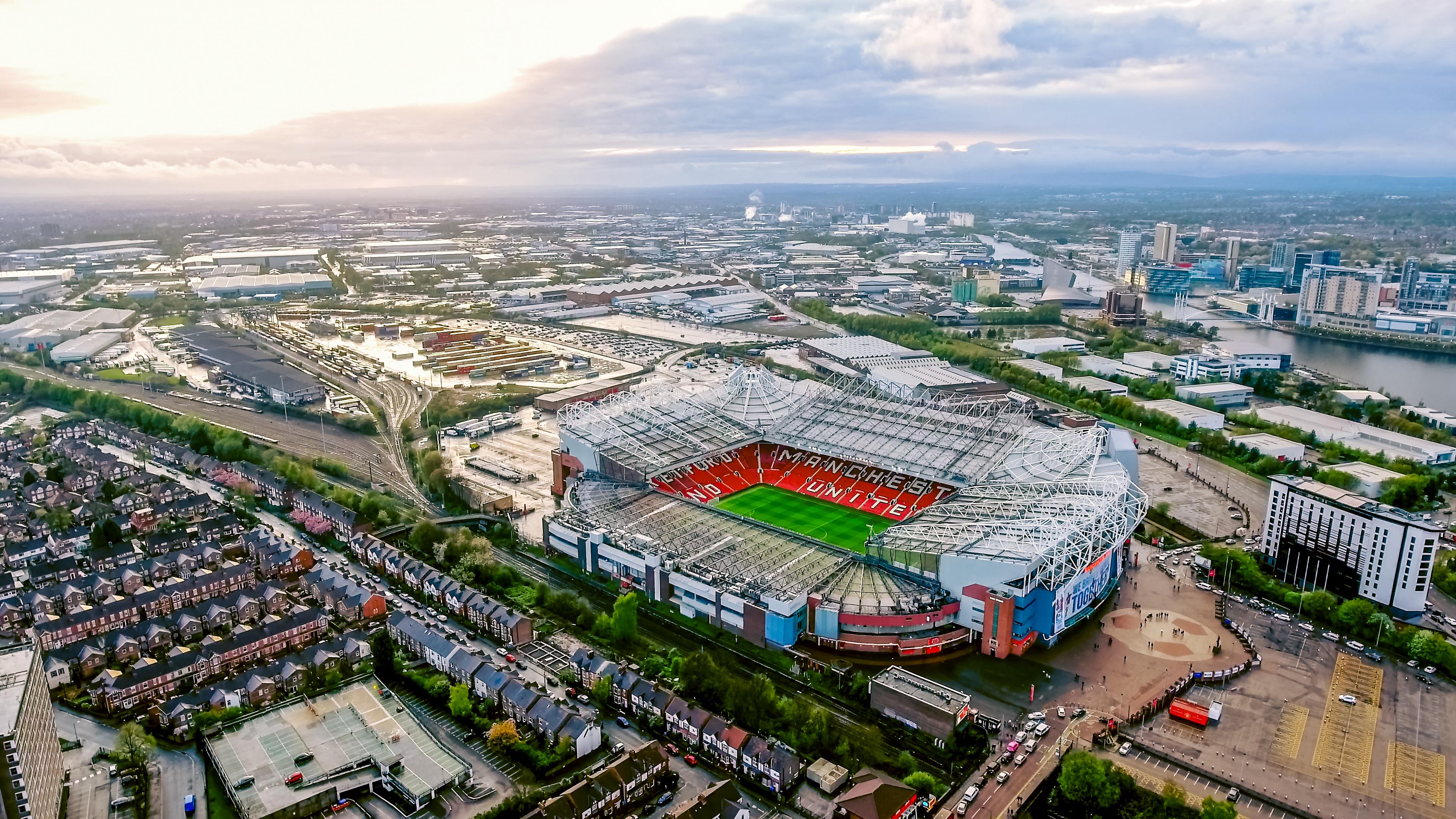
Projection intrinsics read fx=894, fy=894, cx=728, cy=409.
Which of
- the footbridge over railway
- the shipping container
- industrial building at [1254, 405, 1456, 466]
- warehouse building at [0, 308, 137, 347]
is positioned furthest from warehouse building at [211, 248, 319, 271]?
the shipping container

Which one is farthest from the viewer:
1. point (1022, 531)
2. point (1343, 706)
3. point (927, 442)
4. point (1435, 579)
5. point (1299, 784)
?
point (927, 442)

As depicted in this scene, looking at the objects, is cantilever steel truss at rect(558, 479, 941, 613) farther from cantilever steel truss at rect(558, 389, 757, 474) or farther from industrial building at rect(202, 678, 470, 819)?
industrial building at rect(202, 678, 470, 819)

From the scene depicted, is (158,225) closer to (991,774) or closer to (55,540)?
(55,540)

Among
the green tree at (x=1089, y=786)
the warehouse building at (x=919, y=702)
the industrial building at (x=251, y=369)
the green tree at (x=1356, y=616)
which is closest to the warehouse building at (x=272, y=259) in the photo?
the industrial building at (x=251, y=369)

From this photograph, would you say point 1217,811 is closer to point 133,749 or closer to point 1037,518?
point 1037,518

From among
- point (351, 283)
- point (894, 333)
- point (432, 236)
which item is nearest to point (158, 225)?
point (432, 236)

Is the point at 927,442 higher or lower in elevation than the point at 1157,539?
higher
